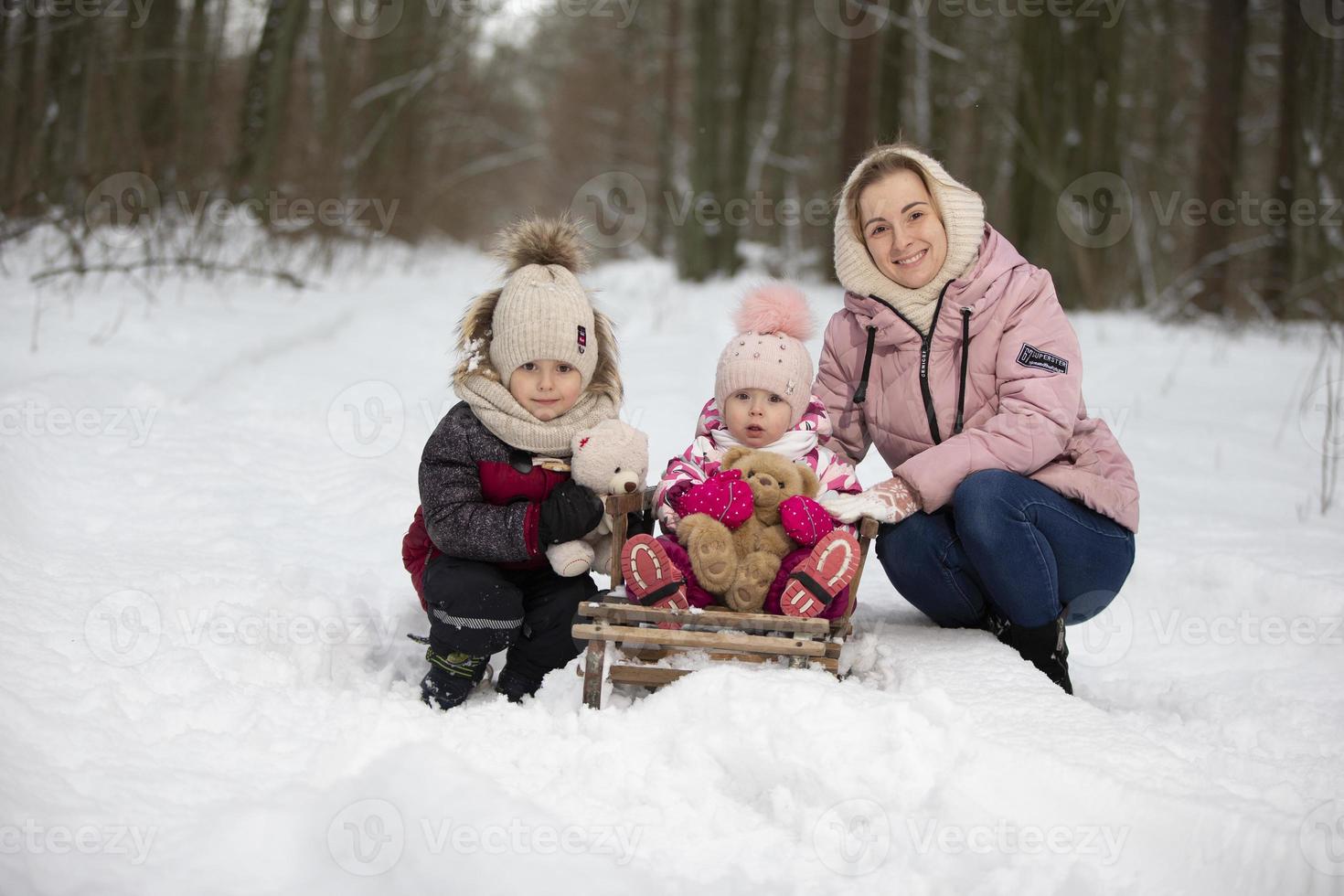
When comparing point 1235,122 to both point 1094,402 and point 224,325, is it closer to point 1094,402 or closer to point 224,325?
point 1094,402

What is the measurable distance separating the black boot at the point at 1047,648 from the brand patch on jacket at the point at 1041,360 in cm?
71

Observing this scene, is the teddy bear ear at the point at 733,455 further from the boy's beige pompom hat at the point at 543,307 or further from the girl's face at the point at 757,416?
the boy's beige pompom hat at the point at 543,307

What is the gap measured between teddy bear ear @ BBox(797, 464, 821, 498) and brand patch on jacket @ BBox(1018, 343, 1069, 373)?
67cm

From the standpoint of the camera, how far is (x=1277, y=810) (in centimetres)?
218

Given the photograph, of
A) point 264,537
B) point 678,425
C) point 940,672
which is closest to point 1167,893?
point 940,672

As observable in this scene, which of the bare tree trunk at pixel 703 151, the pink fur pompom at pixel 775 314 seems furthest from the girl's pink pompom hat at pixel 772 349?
the bare tree trunk at pixel 703 151

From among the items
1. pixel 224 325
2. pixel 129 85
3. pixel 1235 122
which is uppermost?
pixel 1235 122

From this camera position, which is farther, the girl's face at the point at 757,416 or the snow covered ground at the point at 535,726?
the girl's face at the point at 757,416

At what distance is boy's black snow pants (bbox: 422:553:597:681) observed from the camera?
3.04 metres

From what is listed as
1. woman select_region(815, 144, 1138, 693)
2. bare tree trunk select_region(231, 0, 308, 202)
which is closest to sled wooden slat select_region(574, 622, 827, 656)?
woman select_region(815, 144, 1138, 693)

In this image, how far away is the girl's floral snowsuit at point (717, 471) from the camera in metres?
3.00

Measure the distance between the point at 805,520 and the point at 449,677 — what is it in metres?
1.08

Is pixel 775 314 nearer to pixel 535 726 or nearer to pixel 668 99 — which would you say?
pixel 535 726

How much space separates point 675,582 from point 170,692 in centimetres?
129
